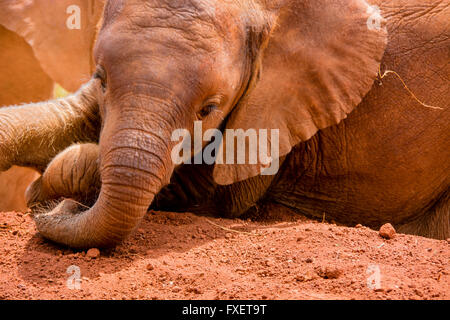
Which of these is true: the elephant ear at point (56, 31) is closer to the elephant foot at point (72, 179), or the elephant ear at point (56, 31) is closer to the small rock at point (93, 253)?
the elephant foot at point (72, 179)

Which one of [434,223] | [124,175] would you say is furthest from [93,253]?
[434,223]

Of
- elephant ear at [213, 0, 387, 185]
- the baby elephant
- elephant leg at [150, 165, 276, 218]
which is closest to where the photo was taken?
the baby elephant

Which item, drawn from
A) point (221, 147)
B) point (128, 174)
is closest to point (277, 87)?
point (221, 147)

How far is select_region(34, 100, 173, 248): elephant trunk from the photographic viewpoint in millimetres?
3141

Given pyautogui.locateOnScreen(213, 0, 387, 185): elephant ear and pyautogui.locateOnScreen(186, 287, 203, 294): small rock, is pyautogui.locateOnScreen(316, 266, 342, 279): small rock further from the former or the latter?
pyautogui.locateOnScreen(213, 0, 387, 185): elephant ear

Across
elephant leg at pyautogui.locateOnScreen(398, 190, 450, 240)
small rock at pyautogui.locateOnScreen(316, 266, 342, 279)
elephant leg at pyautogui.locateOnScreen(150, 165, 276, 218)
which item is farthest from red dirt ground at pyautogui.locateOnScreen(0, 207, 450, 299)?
elephant leg at pyautogui.locateOnScreen(398, 190, 450, 240)

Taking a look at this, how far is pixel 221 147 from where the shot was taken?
3893mm

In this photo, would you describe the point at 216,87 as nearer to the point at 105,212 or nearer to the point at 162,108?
the point at 162,108

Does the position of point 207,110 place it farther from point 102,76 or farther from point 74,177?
point 74,177

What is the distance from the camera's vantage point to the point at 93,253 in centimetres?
332

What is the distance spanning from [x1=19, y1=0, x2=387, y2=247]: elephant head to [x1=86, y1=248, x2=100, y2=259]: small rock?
0.06 metres

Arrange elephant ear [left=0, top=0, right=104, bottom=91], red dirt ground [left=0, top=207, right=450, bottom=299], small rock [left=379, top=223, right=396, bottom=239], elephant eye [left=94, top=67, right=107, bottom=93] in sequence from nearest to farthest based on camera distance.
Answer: red dirt ground [left=0, top=207, right=450, bottom=299], elephant eye [left=94, top=67, right=107, bottom=93], small rock [left=379, top=223, right=396, bottom=239], elephant ear [left=0, top=0, right=104, bottom=91]

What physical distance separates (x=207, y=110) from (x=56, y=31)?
370 cm

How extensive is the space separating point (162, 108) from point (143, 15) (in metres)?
0.47
